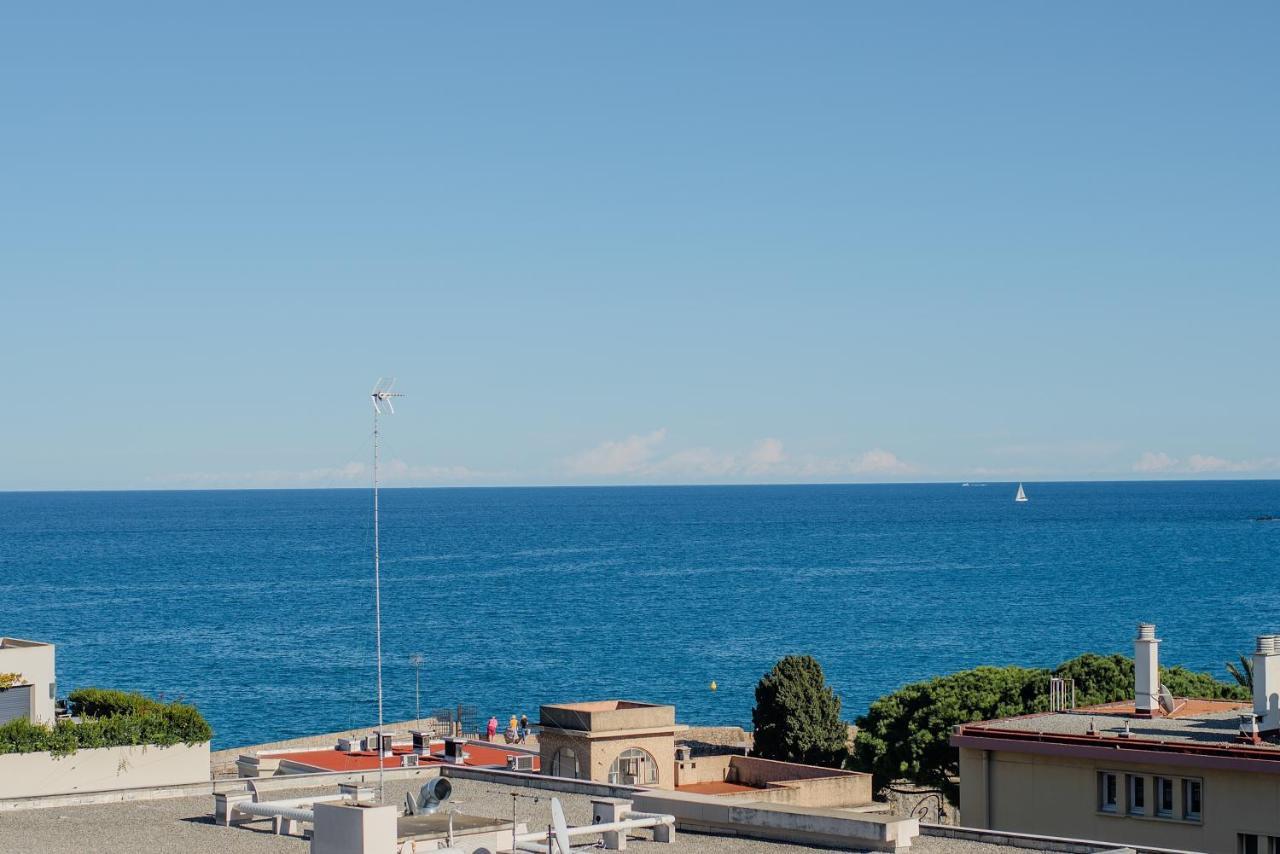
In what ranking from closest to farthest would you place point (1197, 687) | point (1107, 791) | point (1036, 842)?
point (1036, 842), point (1107, 791), point (1197, 687)

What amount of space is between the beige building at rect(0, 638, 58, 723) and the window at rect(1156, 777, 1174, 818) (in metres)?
29.8

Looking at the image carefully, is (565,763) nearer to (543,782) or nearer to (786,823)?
(543,782)

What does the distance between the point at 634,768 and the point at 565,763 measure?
2032 mm

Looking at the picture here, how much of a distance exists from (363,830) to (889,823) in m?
8.21

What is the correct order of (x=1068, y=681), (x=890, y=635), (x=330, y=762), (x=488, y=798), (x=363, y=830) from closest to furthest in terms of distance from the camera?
(x=363, y=830), (x=488, y=798), (x=330, y=762), (x=1068, y=681), (x=890, y=635)

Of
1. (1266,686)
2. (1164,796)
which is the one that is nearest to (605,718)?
(1164,796)

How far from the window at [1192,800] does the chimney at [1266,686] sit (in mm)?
2229

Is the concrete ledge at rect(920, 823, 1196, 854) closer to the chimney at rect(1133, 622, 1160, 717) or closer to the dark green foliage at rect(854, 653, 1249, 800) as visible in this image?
the chimney at rect(1133, 622, 1160, 717)

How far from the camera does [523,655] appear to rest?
439 ft

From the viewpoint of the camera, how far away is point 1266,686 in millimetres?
33875

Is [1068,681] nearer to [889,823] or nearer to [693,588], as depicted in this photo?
[889,823]

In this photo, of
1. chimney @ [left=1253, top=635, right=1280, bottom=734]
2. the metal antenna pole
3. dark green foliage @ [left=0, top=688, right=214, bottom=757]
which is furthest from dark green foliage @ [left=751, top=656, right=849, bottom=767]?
chimney @ [left=1253, top=635, right=1280, bottom=734]

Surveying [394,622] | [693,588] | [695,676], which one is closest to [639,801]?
[695,676]

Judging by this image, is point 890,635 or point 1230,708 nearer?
point 1230,708
